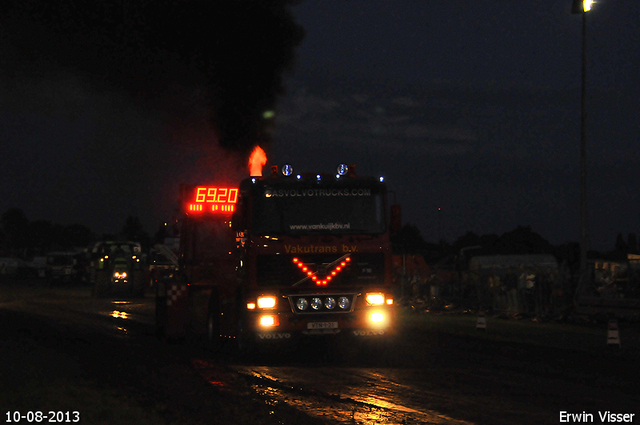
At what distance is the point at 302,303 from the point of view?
1230 centimetres

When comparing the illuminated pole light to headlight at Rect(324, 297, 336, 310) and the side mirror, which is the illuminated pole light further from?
headlight at Rect(324, 297, 336, 310)

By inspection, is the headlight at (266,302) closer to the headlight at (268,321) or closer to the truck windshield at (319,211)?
the headlight at (268,321)

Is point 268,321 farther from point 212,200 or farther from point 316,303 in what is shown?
point 212,200

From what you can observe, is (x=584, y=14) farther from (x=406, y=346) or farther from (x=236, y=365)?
(x=236, y=365)

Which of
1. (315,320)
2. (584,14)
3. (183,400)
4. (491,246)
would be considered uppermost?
(584,14)

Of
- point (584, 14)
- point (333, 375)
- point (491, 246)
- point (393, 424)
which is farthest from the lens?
point (491, 246)

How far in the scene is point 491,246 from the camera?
7144cm

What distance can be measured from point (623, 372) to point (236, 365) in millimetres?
5867

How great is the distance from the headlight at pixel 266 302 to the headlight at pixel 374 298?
1.59 metres

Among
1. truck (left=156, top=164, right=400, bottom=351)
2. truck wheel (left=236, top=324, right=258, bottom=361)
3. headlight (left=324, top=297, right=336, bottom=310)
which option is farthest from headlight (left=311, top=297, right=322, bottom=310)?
truck wheel (left=236, top=324, right=258, bottom=361)

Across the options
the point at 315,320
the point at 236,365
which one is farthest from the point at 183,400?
the point at 315,320

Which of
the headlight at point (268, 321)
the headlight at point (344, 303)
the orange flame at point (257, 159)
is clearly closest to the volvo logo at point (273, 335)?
the headlight at point (268, 321)

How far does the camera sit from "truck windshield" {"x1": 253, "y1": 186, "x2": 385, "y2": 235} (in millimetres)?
12383

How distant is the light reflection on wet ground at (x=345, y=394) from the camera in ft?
24.7
